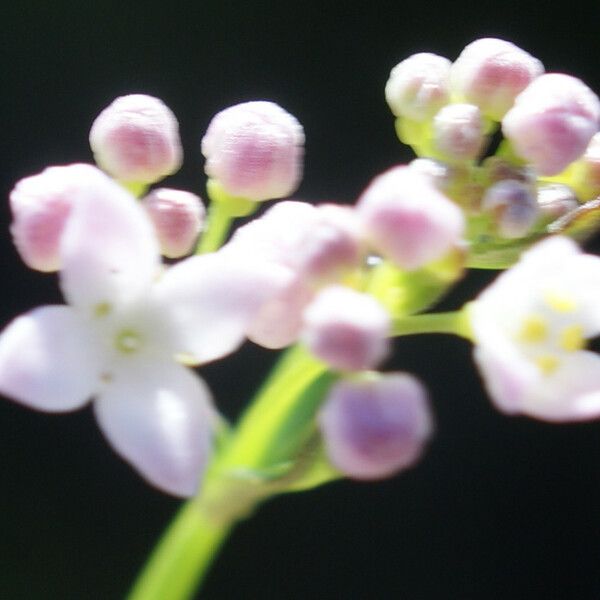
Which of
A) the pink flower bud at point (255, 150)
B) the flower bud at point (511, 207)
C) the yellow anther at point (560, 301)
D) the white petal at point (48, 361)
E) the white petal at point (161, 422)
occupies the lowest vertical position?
the white petal at point (161, 422)

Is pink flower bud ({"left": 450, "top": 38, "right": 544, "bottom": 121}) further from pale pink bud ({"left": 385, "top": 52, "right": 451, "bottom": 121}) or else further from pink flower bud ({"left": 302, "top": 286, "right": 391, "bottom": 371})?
pink flower bud ({"left": 302, "top": 286, "right": 391, "bottom": 371})

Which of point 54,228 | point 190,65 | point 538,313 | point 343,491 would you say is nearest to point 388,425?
point 538,313

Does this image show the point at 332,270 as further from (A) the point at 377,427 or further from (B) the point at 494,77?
(B) the point at 494,77

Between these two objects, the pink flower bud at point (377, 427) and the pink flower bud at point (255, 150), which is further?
the pink flower bud at point (255, 150)

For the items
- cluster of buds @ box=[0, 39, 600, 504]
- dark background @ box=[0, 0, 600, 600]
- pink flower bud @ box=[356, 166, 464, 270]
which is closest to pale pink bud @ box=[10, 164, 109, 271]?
cluster of buds @ box=[0, 39, 600, 504]

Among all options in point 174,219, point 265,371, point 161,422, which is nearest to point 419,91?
point 174,219

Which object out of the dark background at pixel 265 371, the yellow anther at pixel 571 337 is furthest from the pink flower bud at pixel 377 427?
the dark background at pixel 265 371

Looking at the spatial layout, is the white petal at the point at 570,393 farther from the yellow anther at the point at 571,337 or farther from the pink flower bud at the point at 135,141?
the pink flower bud at the point at 135,141
